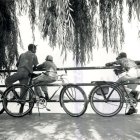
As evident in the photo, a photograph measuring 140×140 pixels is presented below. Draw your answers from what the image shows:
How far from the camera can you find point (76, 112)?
263 inches

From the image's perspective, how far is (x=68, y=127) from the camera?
5574 millimetres

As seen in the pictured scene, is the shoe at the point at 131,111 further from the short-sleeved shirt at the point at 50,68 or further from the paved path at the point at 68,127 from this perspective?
the short-sleeved shirt at the point at 50,68

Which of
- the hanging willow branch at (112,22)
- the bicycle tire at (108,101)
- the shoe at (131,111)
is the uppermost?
the hanging willow branch at (112,22)

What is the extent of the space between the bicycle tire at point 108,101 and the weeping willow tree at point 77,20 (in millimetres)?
2179

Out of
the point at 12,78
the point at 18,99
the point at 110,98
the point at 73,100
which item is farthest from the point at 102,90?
the point at 12,78

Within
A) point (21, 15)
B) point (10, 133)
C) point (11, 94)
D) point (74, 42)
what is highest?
point (21, 15)

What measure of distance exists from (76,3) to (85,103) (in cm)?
282

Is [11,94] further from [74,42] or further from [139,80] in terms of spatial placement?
[74,42]

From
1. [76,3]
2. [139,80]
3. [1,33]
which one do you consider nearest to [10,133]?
[1,33]

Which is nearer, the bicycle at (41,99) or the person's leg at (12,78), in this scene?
the bicycle at (41,99)

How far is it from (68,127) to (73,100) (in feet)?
4.74

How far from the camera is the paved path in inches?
192

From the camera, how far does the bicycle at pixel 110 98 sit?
6.62 m

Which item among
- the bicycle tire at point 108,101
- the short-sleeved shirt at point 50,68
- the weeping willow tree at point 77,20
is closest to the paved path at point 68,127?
the bicycle tire at point 108,101
